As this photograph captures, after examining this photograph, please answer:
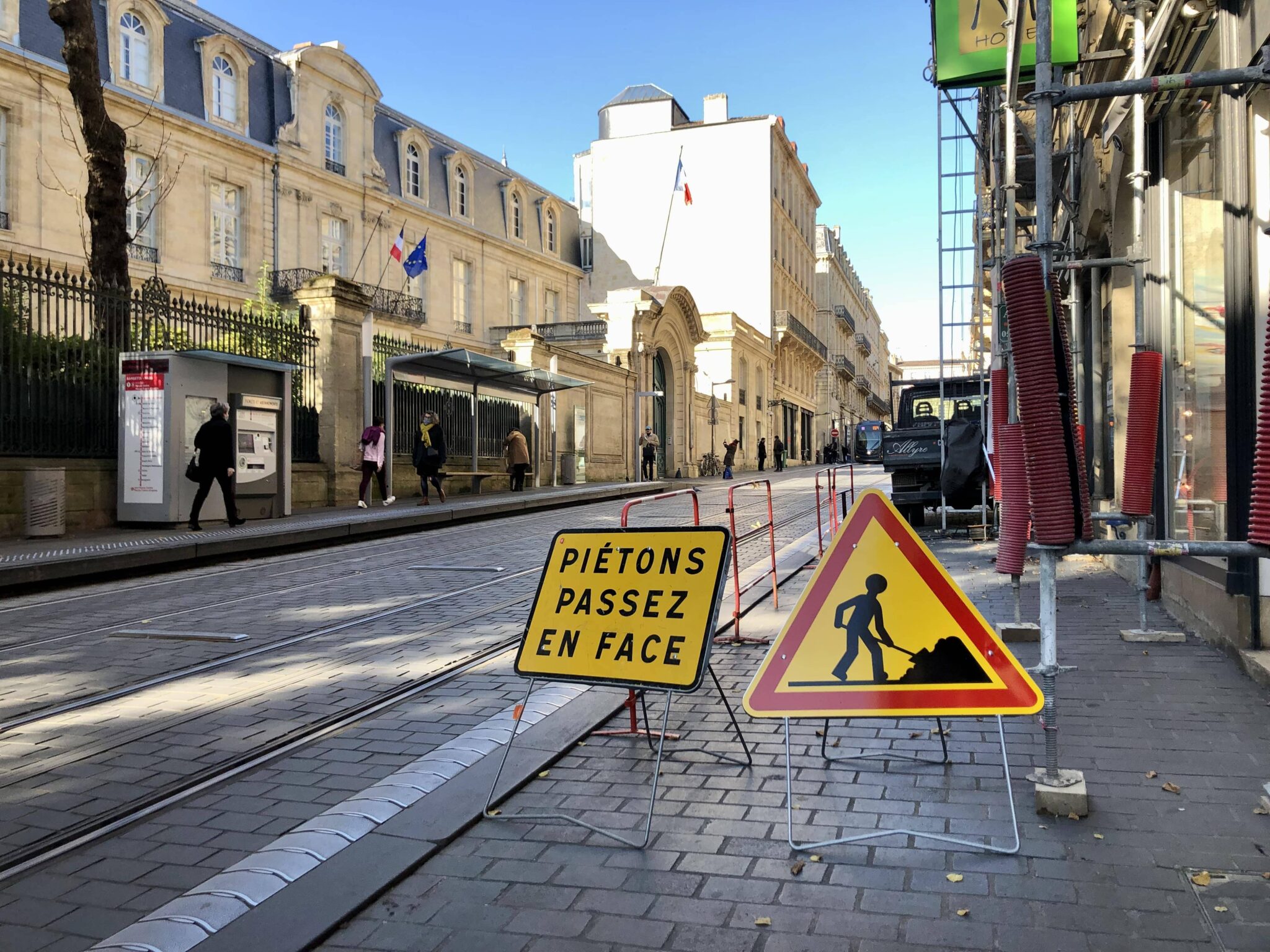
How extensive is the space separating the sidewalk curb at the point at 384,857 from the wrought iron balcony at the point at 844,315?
253 feet

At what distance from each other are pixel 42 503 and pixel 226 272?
22.4 m

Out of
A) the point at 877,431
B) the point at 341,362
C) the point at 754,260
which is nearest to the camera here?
the point at 341,362

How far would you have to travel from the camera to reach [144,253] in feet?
101

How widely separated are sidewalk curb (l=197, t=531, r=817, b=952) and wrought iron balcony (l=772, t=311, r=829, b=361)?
2169 inches

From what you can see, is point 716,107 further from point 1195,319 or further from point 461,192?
point 1195,319

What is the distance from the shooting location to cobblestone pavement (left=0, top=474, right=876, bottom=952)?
335 cm

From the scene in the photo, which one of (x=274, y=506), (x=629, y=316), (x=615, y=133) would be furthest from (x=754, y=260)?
(x=274, y=506)

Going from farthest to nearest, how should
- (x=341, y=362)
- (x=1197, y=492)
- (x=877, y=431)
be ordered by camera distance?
(x=877, y=431) → (x=341, y=362) → (x=1197, y=492)

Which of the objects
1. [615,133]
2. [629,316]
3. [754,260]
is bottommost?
[629,316]

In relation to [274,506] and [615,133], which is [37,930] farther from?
[615,133]

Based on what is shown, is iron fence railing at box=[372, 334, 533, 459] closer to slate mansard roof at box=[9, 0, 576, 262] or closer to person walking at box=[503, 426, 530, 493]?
person walking at box=[503, 426, 530, 493]

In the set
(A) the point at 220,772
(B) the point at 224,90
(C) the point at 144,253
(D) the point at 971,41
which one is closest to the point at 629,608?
(A) the point at 220,772

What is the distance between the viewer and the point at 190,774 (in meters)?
4.39

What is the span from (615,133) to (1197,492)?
56781mm
